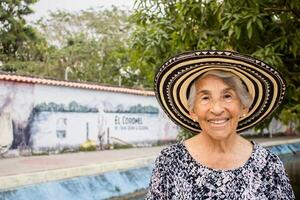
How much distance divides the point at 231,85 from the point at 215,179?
0.40 metres

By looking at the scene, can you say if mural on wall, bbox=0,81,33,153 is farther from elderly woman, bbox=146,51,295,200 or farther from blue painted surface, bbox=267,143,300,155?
elderly woman, bbox=146,51,295,200

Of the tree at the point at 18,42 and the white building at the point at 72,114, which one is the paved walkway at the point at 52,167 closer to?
the white building at the point at 72,114

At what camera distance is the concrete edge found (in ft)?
34.7

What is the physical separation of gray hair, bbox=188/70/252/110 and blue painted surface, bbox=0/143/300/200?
318 inches

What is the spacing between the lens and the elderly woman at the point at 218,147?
6.84 feet

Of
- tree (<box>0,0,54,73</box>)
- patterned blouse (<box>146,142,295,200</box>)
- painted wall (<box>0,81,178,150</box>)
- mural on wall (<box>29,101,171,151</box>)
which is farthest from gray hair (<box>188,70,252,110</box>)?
tree (<box>0,0,54,73</box>)

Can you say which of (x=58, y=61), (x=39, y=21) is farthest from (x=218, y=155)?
(x=39, y=21)

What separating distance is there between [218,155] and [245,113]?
0.91ft

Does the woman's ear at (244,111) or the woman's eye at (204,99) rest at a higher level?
the woman's eye at (204,99)

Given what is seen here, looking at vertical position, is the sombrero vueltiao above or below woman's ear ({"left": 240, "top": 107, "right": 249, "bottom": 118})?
above

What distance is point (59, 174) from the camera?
38.8ft

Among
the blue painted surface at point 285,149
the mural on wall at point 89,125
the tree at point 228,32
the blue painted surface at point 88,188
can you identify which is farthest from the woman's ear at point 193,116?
the blue painted surface at point 285,149

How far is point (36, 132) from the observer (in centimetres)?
1680

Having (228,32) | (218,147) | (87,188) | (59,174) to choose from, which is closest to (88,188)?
(87,188)
